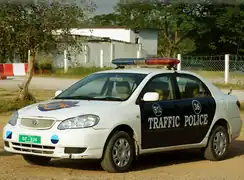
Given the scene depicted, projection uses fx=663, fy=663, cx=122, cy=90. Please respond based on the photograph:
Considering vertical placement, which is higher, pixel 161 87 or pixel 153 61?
pixel 153 61

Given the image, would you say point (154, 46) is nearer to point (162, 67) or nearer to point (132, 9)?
point (132, 9)

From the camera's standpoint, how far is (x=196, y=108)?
412 inches

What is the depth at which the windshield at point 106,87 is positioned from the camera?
972 cm

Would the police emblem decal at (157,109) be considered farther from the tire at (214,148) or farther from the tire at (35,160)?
the tire at (35,160)

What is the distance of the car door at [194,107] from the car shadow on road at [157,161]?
543 millimetres

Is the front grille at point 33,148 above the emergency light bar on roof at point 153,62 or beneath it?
beneath

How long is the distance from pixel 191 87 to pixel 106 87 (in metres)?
1.56

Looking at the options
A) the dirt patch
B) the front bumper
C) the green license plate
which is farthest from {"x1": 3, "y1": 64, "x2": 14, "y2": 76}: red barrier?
the front bumper

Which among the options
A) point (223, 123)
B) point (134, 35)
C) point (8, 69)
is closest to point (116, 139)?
point (223, 123)

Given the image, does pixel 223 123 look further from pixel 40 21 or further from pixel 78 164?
pixel 40 21

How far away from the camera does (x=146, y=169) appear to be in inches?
381

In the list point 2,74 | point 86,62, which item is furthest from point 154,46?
point 2,74

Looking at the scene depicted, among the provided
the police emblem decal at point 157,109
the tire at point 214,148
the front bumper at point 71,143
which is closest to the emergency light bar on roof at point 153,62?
the police emblem decal at point 157,109

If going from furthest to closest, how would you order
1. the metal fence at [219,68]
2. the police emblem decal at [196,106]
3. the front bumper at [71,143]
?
the metal fence at [219,68] → the police emblem decal at [196,106] → the front bumper at [71,143]
